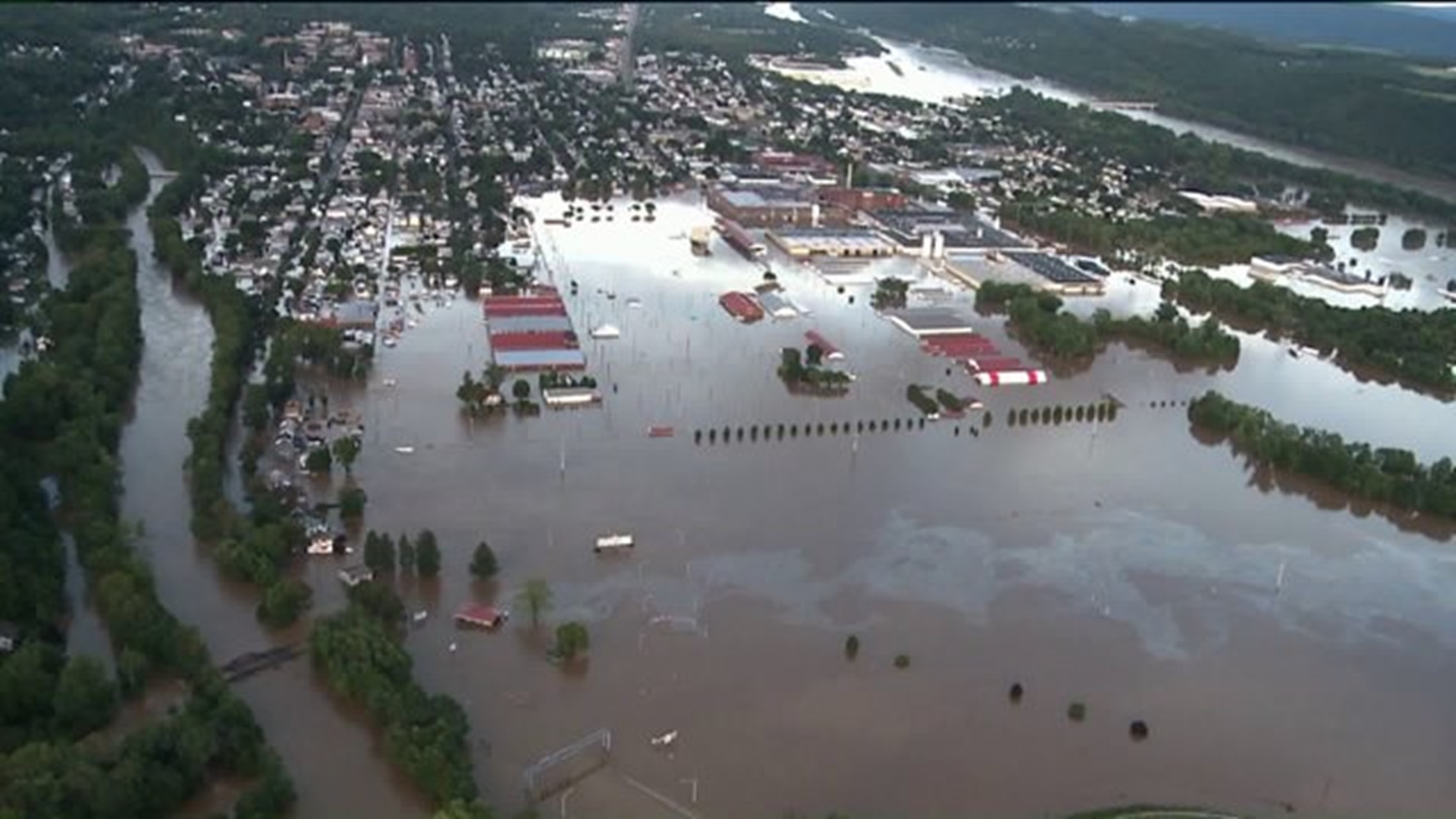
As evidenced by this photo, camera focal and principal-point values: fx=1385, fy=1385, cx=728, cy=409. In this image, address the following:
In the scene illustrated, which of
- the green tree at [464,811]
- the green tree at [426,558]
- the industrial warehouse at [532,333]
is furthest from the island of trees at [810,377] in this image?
the green tree at [464,811]

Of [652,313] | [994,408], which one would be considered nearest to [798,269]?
[652,313]

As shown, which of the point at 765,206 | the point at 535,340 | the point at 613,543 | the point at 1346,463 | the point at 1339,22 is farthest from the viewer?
the point at 1339,22

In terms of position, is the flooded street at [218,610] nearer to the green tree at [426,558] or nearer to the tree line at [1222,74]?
the green tree at [426,558]

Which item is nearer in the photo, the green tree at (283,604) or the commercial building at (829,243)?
the green tree at (283,604)

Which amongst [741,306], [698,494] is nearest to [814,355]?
[741,306]

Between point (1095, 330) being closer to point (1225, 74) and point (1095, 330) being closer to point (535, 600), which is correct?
point (535, 600)

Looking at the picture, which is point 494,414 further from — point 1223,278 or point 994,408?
point 1223,278
